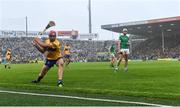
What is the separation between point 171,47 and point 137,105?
8309 cm

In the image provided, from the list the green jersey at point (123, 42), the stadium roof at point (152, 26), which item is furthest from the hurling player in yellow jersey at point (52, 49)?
the stadium roof at point (152, 26)

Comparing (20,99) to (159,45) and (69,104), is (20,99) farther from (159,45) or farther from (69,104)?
(159,45)

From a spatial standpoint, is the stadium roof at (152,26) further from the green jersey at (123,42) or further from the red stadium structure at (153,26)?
the green jersey at (123,42)

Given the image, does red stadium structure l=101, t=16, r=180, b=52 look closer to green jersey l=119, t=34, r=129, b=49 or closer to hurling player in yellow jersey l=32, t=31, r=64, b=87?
green jersey l=119, t=34, r=129, b=49

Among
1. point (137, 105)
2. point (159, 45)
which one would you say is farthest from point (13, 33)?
point (137, 105)

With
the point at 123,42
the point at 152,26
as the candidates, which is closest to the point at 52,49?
the point at 123,42

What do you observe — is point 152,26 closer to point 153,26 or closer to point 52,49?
point 153,26

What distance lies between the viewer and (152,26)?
86938mm

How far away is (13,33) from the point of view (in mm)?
97250

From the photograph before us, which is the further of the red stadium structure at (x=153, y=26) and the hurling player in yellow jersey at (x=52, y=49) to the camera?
the red stadium structure at (x=153, y=26)

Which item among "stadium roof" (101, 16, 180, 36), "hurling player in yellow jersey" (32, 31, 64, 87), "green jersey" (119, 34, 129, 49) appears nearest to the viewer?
"hurling player in yellow jersey" (32, 31, 64, 87)

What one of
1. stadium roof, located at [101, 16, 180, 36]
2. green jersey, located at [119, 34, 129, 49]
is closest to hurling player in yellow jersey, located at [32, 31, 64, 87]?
green jersey, located at [119, 34, 129, 49]

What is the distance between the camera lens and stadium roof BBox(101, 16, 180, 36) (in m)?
79.8

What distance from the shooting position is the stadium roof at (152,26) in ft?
262
